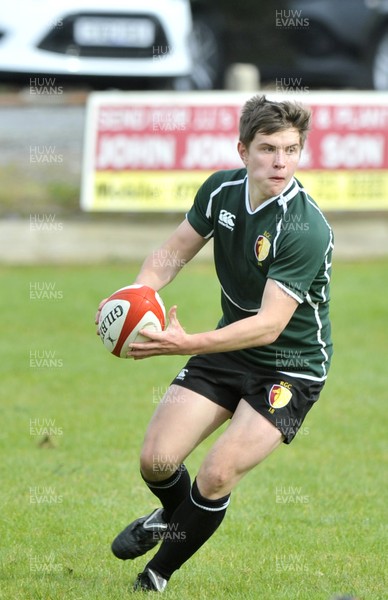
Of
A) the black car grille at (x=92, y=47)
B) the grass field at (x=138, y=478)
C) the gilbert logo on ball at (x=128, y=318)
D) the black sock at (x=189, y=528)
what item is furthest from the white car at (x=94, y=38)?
the black sock at (x=189, y=528)

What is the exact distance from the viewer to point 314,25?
17047 mm

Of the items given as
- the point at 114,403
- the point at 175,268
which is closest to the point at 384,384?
the point at 114,403

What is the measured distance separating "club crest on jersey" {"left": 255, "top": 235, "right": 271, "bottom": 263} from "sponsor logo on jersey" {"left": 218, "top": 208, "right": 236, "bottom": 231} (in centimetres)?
19

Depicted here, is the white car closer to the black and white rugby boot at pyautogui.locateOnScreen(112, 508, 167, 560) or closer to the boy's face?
the boy's face

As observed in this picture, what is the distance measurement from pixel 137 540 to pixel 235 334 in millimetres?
1256

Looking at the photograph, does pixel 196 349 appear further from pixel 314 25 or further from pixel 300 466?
pixel 314 25

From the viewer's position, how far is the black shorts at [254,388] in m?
5.24

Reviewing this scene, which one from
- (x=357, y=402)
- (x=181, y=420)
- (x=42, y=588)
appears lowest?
(x=357, y=402)

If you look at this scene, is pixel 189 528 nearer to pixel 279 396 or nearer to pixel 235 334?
pixel 279 396

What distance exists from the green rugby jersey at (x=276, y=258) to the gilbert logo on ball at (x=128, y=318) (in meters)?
0.45

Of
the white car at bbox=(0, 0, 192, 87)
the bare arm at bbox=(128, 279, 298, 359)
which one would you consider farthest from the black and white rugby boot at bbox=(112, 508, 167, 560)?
the white car at bbox=(0, 0, 192, 87)

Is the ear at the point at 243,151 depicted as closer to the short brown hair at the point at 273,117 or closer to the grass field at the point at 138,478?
the short brown hair at the point at 273,117

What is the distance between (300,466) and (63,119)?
898 centimetres

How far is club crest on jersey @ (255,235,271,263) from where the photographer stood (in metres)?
5.25
